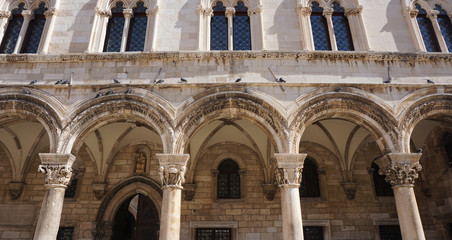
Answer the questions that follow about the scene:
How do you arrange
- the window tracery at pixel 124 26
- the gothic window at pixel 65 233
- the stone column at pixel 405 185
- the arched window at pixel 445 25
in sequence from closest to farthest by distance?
the stone column at pixel 405 185 → the window tracery at pixel 124 26 → the arched window at pixel 445 25 → the gothic window at pixel 65 233

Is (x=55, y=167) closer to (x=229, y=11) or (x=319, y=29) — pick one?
(x=229, y=11)

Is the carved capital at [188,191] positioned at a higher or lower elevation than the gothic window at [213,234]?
higher

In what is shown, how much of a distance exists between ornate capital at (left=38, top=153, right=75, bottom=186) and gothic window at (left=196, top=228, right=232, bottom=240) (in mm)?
4133

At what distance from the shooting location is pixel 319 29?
926 centimetres

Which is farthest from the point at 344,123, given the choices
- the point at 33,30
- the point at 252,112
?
the point at 33,30

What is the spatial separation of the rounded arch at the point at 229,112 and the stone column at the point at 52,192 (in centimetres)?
264

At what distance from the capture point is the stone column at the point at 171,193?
6.68 m

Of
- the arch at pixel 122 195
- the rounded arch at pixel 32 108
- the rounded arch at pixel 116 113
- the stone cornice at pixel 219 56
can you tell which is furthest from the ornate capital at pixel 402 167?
the rounded arch at pixel 32 108

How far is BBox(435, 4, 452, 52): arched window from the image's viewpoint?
9.23 meters

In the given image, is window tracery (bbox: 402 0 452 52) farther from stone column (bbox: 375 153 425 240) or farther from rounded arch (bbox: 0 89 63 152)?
rounded arch (bbox: 0 89 63 152)

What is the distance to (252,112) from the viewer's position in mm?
7625

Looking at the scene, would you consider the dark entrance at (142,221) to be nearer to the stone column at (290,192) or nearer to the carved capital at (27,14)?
the stone column at (290,192)

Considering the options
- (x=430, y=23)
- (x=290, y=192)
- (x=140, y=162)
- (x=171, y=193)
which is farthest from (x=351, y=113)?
(x=140, y=162)

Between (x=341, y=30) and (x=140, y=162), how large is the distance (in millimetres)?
7173
